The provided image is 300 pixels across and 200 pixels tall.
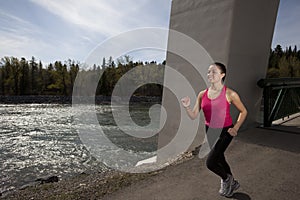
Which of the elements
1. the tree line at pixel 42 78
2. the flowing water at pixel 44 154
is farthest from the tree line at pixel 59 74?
the flowing water at pixel 44 154

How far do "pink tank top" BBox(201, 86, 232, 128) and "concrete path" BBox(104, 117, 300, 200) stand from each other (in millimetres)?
898

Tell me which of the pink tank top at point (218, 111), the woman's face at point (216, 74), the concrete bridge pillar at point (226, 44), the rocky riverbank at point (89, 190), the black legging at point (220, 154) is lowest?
the rocky riverbank at point (89, 190)

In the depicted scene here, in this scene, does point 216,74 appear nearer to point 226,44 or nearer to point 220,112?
point 220,112

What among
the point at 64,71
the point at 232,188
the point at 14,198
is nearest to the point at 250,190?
the point at 232,188

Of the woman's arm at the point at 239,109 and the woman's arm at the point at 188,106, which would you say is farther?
the woman's arm at the point at 188,106

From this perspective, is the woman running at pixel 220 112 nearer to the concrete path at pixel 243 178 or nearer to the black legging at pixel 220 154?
the black legging at pixel 220 154

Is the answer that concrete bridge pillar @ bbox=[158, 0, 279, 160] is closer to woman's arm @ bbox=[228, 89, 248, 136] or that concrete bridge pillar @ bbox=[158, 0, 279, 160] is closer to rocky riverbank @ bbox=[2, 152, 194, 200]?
rocky riverbank @ bbox=[2, 152, 194, 200]

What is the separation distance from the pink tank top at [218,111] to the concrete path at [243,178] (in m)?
0.90

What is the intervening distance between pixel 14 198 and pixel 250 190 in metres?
3.40

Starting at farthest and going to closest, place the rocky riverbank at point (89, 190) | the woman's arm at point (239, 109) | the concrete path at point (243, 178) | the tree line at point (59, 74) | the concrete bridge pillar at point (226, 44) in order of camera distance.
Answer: the tree line at point (59, 74) < the concrete bridge pillar at point (226, 44) < the rocky riverbank at point (89, 190) < the concrete path at point (243, 178) < the woman's arm at point (239, 109)

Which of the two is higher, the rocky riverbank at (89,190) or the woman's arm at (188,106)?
the woman's arm at (188,106)

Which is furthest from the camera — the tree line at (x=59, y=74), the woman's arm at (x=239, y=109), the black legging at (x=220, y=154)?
the tree line at (x=59, y=74)

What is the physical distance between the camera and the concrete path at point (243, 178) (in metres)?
2.56

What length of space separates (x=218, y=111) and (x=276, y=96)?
4035 mm
